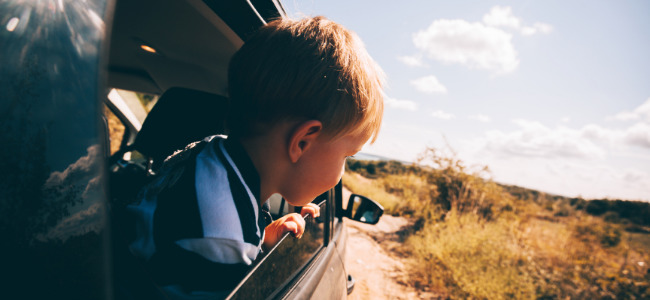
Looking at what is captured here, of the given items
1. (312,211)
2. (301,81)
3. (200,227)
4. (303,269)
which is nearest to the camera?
(200,227)

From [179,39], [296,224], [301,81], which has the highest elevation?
[179,39]

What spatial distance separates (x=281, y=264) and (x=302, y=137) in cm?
47

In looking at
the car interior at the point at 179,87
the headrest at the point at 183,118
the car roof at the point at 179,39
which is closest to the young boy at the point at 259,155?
the car interior at the point at 179,87

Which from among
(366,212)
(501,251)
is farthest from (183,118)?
(501,251)

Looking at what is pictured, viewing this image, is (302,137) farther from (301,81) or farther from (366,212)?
(366,212)

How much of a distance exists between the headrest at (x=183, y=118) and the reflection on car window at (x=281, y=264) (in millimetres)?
955

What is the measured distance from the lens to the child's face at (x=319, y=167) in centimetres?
104

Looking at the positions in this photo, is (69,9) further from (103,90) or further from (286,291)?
(286,291)

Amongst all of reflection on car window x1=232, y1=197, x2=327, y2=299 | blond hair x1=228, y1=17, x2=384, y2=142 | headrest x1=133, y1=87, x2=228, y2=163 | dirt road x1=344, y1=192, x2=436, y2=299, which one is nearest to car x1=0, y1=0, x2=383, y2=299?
reflection on car window x1=232, y1=197, x2=327, y2=299

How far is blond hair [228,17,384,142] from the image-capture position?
0.94 meters

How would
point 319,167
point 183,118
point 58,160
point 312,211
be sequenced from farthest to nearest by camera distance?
point 183,118 → point 312,211 → point 319,167 → point 58,160

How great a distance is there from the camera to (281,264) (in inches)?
37.8

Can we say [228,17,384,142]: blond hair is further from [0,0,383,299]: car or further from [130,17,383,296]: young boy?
[0,0,383,299]: car

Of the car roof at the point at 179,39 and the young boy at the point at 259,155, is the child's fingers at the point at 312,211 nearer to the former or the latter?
the young boy at the point at 259,155
